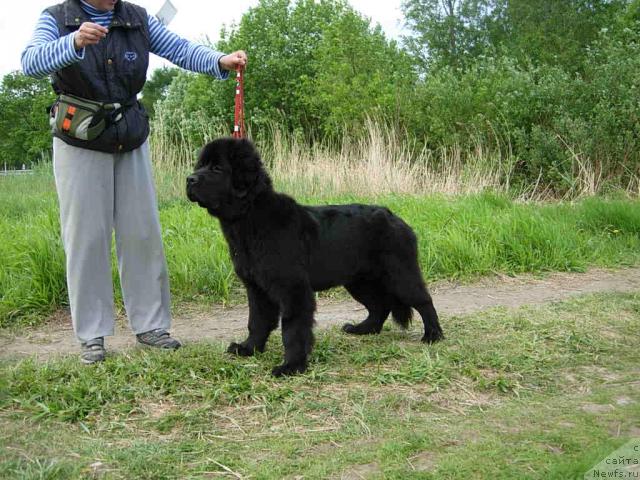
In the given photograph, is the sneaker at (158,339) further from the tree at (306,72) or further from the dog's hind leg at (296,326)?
the tree at (306,72)

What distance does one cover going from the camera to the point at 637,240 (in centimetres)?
894

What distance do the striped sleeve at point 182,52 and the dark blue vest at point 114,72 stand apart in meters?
0.18

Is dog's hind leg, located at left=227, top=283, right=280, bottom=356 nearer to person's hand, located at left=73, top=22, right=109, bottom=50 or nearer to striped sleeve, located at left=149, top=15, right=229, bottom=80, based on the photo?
striped sleeve, located at left=149, top=15, right=229, bottom=80

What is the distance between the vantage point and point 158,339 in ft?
16.5

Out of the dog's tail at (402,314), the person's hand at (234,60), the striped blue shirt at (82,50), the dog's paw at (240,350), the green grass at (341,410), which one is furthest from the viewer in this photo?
the dog's tail at (402,314)

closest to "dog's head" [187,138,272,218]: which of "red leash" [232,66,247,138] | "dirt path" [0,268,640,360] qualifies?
"red leash" [232,66,247,138]

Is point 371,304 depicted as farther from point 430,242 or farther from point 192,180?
point 430,242

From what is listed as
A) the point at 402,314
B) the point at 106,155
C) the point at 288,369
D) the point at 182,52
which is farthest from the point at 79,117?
the point at 402,314

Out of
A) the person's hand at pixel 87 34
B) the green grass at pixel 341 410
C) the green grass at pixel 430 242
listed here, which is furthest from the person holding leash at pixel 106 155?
the green grass at pixel 430 242

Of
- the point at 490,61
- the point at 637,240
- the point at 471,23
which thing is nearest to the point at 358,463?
the point at 637,240

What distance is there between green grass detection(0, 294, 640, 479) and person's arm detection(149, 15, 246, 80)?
2.02 m

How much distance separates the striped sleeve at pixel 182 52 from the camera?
4984mm

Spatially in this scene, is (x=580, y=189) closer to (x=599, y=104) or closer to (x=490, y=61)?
(x=599, y=104)

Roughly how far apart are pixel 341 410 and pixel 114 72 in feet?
8.53
